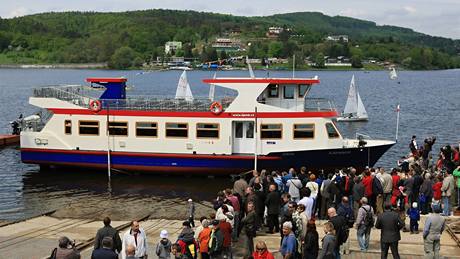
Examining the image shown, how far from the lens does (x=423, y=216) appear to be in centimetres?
1923

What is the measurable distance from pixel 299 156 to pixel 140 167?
8230 mm

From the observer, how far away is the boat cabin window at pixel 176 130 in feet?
101

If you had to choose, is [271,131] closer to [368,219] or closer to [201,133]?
[201,133]

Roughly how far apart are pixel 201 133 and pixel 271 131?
3463mm

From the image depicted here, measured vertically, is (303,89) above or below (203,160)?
above

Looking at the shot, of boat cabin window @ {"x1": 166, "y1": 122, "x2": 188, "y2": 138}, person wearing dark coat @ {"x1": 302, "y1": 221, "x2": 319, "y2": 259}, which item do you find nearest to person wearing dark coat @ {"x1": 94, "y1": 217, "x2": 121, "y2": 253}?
person wearing dark coat @ {"x1": 302, "y1": 221, "x2": 319, "y2": 259}

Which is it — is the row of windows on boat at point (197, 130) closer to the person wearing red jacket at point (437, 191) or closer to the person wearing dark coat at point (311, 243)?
the person wearing red jacket at point (437, 191)

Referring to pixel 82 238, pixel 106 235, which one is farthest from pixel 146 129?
pixel 106 235

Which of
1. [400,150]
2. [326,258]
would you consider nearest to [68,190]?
[326,258]

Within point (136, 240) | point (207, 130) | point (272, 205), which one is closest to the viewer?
point (136, 240)

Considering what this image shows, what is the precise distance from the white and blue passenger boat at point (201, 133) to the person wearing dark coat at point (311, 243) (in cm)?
1682

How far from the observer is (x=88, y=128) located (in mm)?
31938

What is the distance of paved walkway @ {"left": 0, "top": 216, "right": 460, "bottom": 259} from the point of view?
1544 cm

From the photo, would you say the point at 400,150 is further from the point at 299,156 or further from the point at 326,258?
the point at 326,258
